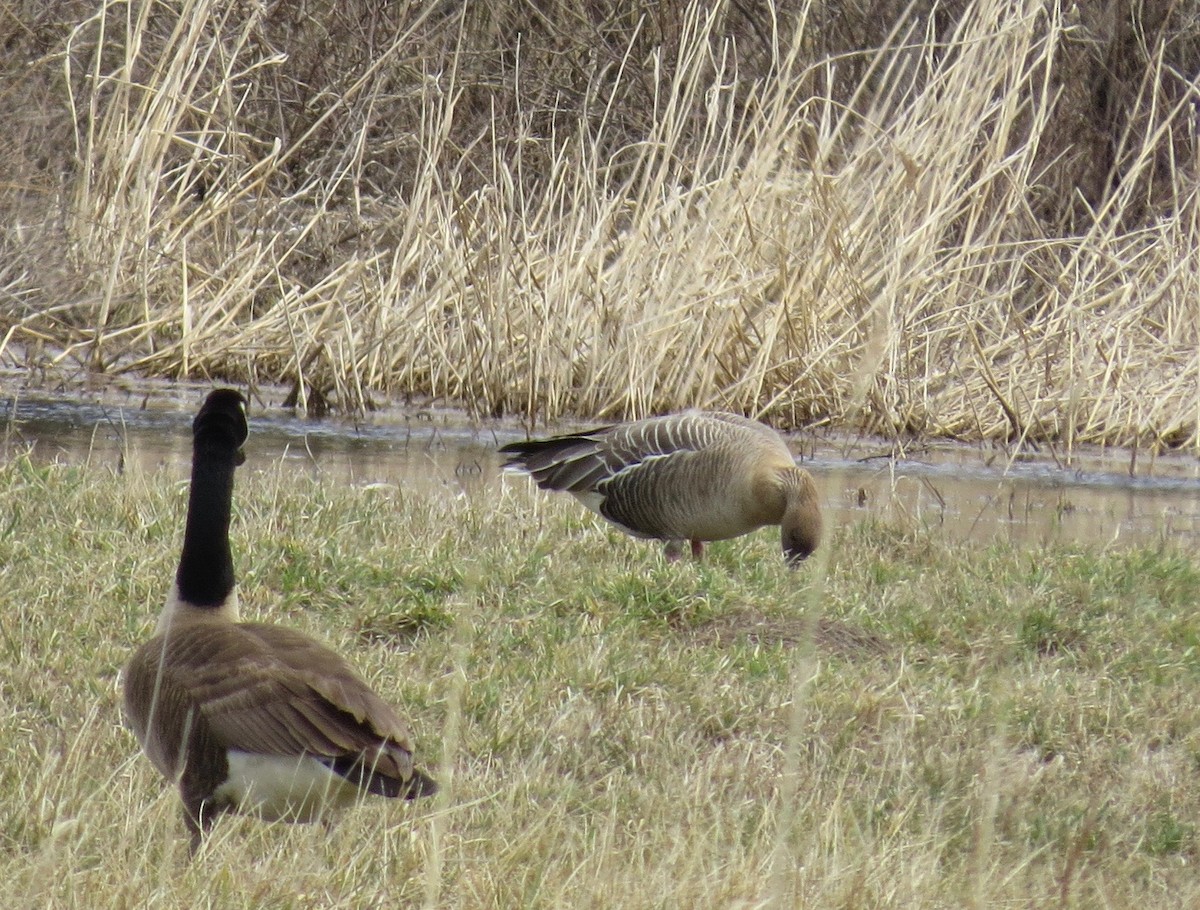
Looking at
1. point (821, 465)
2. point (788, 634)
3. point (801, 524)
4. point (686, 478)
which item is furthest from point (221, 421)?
point (821, 465)

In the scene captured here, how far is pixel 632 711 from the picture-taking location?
4.68 meters

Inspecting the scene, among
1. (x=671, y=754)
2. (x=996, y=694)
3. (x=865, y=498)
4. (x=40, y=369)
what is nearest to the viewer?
(x=671, y=754)

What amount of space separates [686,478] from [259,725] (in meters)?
3.80

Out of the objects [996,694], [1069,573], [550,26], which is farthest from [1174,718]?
[550,26]

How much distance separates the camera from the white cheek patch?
127 inches

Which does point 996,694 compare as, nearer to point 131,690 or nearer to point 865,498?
point 131,690

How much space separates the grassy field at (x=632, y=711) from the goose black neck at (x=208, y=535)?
479 millimetres

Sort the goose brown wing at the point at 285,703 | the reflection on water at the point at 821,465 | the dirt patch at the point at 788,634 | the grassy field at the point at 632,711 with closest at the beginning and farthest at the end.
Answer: the goose brown wing at the point at 285,703 → the grassy field at the point at 632,711 → the dirt patch at the point at 788,634 → the reflection on water at the point at 821,465

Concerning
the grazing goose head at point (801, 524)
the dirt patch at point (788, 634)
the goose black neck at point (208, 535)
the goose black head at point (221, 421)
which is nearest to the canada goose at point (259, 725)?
the goose black neck at point (208, 535)

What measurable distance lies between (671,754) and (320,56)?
11.3m

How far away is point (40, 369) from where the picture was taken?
Result: 1016 centimetres

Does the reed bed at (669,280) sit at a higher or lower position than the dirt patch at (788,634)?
higher

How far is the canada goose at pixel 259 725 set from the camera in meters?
3.20

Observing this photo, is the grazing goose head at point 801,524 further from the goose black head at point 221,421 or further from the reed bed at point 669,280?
the goose black head at point 221,421
